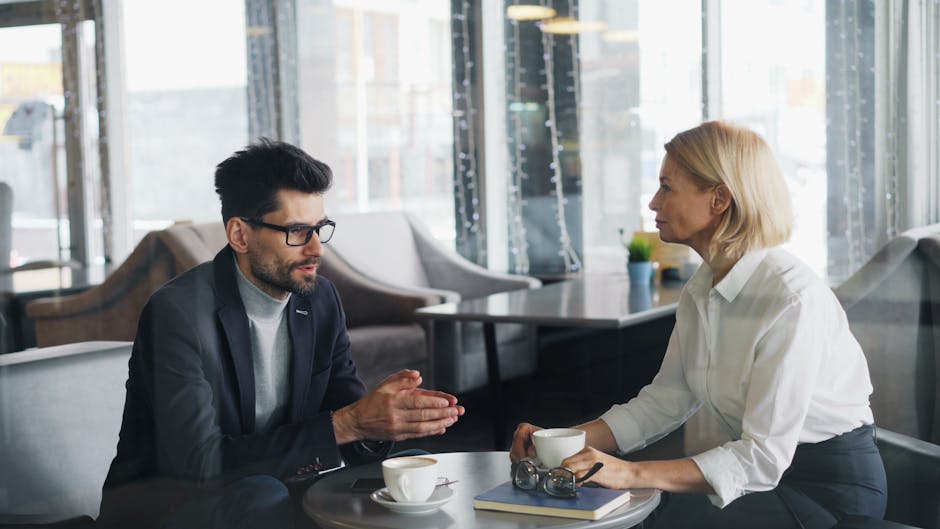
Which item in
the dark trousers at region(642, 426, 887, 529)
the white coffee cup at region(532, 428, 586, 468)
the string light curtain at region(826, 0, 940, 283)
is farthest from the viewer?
the string light curtain at region(826, 0, 940, 283)

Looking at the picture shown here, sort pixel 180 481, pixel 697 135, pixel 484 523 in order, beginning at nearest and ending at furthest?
pixel 484 523 < pixel 697 135 < pixel 180 481

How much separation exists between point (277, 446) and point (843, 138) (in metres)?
1.17

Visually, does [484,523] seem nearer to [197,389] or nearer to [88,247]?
[197,389]

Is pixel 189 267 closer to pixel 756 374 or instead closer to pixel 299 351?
pixel 299 351

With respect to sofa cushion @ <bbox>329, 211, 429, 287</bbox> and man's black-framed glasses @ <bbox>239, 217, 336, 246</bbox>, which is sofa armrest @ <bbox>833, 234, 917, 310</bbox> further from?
man's black-framed glasses @ <bbox>239, 217, 336, 246</bbox>

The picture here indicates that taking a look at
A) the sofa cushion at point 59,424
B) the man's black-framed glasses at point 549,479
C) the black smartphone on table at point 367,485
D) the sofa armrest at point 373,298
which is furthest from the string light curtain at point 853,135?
the sofa cushion at point 59,424

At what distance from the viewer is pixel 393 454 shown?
1.94m

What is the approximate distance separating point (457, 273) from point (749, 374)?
67 cm

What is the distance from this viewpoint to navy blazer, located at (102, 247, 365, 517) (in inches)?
75.9

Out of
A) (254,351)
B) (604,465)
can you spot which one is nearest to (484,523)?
(604,465)

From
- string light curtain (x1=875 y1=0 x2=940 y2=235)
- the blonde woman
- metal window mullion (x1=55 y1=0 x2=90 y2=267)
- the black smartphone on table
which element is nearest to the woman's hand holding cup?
the blonde woman

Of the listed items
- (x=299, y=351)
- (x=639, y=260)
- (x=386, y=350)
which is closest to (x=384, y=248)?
(x=386, y=350)

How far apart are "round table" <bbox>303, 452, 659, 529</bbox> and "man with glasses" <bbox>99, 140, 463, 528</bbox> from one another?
0.27 meters

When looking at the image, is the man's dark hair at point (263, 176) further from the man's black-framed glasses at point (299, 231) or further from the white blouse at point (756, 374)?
the white blouse at point (756, 374)
